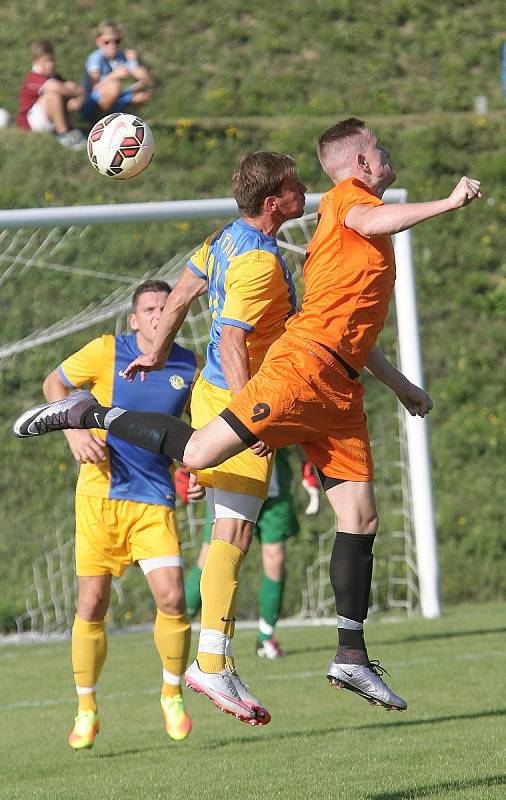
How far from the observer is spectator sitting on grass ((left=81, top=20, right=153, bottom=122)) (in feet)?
55.1

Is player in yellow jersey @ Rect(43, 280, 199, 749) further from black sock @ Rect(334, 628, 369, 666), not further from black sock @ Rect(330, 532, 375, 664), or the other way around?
black sock @ Rect(334, 628, 369, 666)

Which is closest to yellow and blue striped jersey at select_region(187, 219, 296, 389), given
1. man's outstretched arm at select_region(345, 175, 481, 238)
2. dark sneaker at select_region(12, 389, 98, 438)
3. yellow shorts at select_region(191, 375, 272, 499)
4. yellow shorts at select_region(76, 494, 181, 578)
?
yellow shorts at select_region(191, 375, 272, 499)

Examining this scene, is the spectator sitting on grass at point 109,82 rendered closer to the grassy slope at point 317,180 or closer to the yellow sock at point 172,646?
the grassy slope at point 317,180

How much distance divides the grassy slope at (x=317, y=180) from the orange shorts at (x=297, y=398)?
8101mm

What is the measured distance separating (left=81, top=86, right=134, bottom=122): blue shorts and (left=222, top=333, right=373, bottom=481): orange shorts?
12.0m

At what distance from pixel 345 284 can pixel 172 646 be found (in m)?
2.63

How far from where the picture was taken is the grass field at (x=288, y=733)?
5938 mm

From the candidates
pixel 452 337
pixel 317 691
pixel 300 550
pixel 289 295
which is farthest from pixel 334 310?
pixel 452 337

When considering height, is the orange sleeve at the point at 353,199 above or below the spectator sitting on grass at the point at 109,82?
below

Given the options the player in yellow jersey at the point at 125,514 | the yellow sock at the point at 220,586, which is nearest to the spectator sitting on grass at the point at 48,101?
the player in yellow jersey at the point at 125,514

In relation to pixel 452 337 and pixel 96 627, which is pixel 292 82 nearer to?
pixel 452 337

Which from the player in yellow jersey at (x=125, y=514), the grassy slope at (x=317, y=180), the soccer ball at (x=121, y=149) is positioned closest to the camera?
the soccer ball at (x=121, y=149)

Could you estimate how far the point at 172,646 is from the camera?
23.7 ft

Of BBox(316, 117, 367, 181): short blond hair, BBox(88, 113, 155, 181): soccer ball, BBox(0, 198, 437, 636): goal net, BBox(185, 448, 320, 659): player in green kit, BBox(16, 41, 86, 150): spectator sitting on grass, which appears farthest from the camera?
BBox(16, 41, 86, 150): spectator sitting on grass
